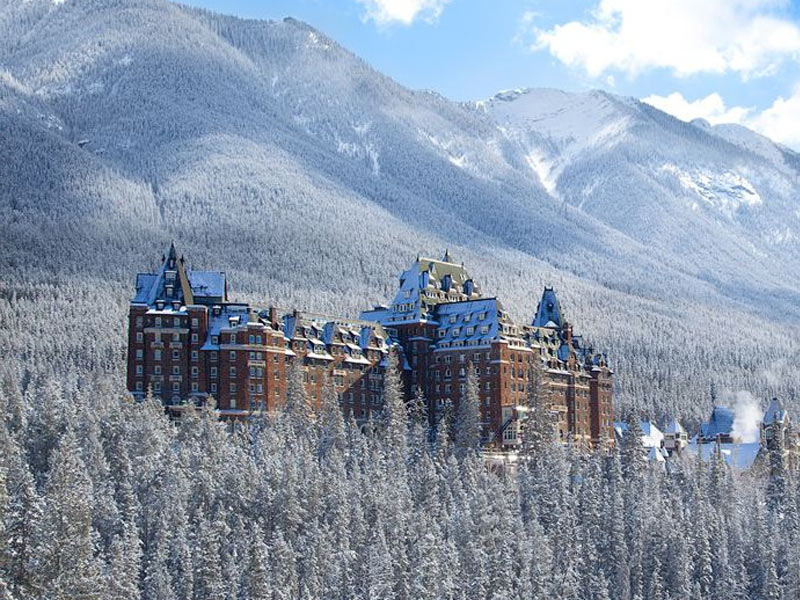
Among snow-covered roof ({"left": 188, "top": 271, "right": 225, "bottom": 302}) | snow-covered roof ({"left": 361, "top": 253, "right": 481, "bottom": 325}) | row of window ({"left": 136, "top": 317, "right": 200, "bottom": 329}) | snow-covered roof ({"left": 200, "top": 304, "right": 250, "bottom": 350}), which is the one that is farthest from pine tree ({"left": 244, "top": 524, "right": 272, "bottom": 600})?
snow-covered roof ({"left": 361, "top": 253, "right": 481, "bottom": 325})

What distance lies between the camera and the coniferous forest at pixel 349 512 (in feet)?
368

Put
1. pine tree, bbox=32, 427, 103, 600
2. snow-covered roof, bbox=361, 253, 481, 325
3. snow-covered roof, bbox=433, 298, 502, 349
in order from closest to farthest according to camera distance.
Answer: pine tree, bbox=32, 427, 103, 600 → snow-covered roof, bbox=433, 298, 502, 349 → snow-covered roof, bbox=361, 253, 481, 325

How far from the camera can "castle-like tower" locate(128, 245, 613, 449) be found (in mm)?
156875

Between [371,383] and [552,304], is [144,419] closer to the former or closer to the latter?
[371,383]

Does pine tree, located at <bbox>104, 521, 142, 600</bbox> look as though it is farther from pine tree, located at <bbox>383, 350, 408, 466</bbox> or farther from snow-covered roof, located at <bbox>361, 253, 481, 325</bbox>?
snow-covered roof, located at <bbox>361, 253, 481, 325</bbox>

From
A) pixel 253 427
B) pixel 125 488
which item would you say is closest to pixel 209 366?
pixel 253 427

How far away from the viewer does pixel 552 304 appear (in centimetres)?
19812

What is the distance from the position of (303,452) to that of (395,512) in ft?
41.6

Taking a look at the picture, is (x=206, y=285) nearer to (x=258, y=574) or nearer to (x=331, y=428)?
(x=331, y=428)

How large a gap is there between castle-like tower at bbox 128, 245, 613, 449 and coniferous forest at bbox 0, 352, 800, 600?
19.1ft

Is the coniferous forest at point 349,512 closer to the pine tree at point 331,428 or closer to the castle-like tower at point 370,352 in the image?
the pine tree at point 331,428

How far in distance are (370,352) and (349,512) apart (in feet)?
146

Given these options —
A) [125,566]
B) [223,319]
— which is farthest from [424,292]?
[125,566]

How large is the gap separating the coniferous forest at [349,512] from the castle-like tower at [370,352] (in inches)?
229
